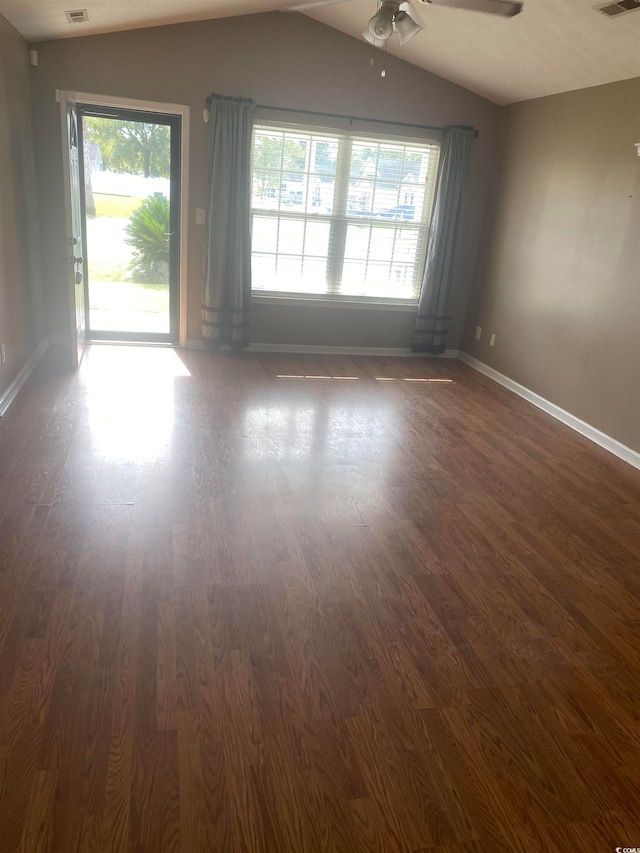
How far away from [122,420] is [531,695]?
2.89 m

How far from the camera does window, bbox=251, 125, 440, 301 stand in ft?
17.6

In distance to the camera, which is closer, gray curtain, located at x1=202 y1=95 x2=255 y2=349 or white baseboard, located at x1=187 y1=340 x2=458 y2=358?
gray curtain, located at x1=202 y1=95 x2=255 y2=349

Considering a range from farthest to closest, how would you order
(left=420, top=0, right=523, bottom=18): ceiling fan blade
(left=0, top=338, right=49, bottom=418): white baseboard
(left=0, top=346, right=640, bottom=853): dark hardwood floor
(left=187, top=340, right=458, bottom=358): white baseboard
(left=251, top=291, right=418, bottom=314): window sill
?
(left=187, top=340, right=458, bottom=358): white baseboard
(left=251, top=291, right=418, bottom=314): window sill
(left=0, top=338, right=49, bottom=418): white baseboard
(left=420, top=0, right=523, bottom=18): ceiling fan blade
(left=0, top=346, right=640, bottom=853): dark hardwood floor

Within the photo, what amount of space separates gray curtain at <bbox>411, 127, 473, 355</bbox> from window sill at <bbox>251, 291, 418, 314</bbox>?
0.18 metres

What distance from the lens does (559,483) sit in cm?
357

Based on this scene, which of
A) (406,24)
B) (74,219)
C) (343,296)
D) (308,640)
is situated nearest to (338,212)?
(343,296)

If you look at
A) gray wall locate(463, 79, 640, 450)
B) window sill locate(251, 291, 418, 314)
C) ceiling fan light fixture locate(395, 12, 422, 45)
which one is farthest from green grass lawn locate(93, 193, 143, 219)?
gray wall locate(463, 79, 640, 450)

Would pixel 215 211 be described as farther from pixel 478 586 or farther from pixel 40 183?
pixel 478 586

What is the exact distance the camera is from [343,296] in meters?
5.89

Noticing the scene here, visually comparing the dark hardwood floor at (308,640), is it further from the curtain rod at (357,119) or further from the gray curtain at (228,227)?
the curtain rod at (357,119)

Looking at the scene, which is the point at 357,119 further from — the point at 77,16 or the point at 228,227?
the point at 77,16

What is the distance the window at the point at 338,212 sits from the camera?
5.37m

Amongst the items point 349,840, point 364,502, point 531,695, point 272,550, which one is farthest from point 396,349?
point 349,840

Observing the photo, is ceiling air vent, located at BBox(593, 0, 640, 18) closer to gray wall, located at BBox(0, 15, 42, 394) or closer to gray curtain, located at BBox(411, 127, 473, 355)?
gray curtain, located at BBox(411, 127, 473, 355)
